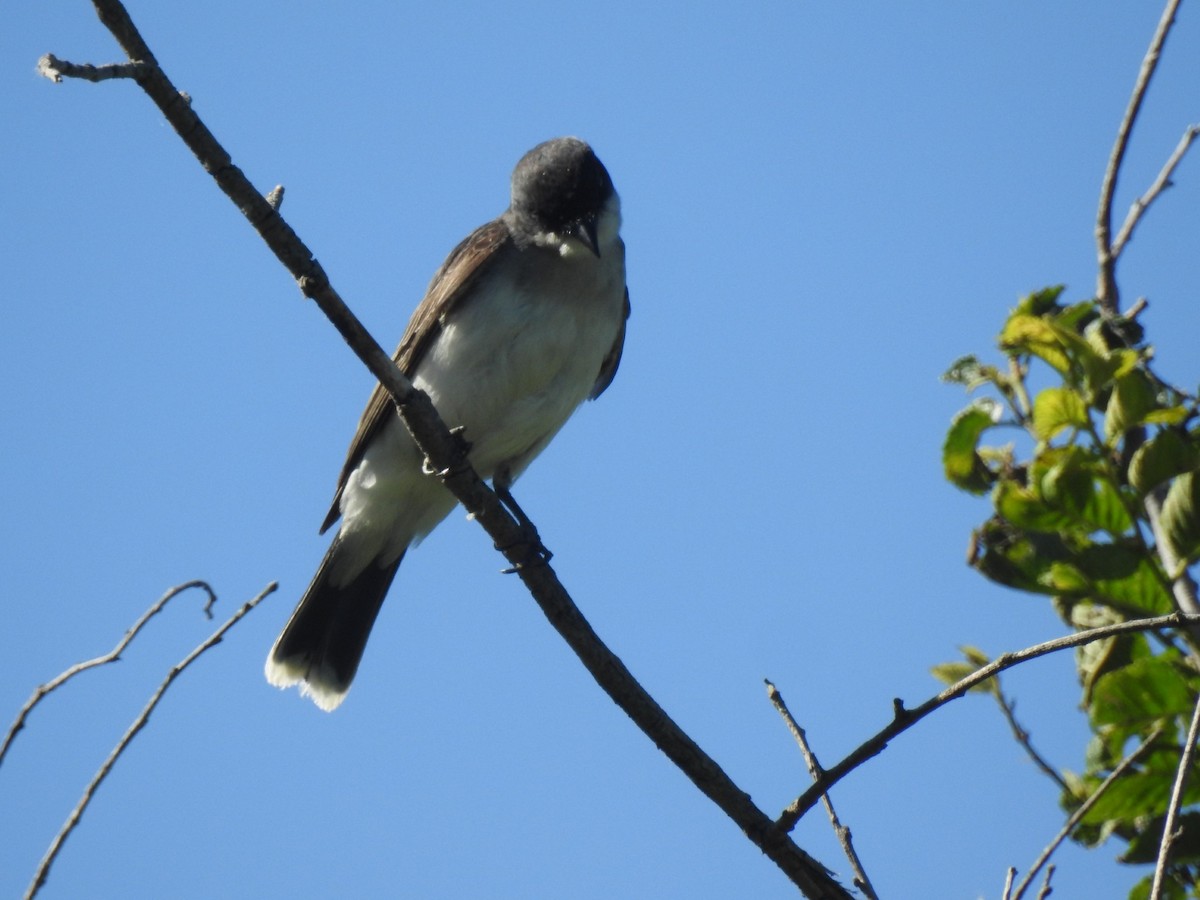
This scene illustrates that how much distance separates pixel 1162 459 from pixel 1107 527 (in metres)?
0.23

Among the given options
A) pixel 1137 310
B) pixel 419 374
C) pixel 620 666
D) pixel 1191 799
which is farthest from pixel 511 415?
pixel 1191 799

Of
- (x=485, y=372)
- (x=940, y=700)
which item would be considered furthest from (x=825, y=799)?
(x=485, y=372)

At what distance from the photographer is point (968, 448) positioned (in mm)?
3902

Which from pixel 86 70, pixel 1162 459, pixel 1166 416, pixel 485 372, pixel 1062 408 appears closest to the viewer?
pixel 86 70

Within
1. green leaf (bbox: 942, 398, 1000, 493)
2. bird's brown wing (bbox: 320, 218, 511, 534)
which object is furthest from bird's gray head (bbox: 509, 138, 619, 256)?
green leaf (bbox: 942, 398, 1000, 493)

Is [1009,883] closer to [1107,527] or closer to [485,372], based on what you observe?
[1107,527]

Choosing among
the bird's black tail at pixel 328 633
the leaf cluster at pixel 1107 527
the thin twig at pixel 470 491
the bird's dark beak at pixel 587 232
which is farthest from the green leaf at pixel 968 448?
the bird's black tail at pixel 328 633

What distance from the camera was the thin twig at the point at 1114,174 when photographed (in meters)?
3.52

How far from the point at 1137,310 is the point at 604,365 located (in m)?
2.65

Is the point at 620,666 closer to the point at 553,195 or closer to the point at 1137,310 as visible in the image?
the point at 1137,310

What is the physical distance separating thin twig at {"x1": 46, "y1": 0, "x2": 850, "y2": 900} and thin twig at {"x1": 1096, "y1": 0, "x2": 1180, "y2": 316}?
171 cm

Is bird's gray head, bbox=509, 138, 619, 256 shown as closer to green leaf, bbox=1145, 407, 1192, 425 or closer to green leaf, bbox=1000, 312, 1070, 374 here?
green leaf, bbox=1000, 312, 1070, 374

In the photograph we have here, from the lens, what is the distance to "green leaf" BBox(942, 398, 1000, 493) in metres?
3.88

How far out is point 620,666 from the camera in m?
3.30
